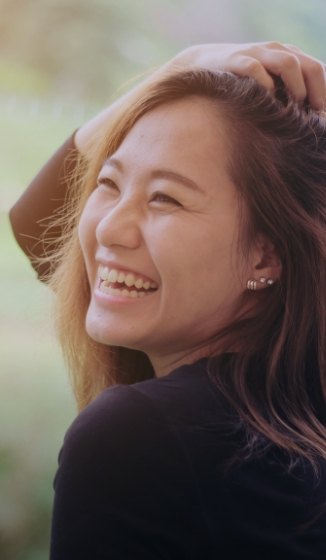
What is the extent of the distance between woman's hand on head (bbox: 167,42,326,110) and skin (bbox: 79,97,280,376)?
11 cm

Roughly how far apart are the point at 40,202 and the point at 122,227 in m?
0.55

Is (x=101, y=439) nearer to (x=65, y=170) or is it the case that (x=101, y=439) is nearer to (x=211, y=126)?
(x=211, y=126)

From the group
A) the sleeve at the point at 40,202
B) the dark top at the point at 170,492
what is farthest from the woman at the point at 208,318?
the sleeve at the point at 40,202

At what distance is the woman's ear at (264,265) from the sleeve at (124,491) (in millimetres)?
327

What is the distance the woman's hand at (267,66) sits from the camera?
138 centimetres

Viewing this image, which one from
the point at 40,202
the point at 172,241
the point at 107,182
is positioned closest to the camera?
the point at 172,241

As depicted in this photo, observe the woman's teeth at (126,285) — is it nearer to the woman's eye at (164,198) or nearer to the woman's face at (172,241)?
the woman's face at (172,241)

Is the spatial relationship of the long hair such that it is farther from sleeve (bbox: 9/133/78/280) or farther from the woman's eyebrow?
sleeve (bbox: 9/133/78/280)

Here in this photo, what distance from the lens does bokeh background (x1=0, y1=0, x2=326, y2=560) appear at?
172 centimetres

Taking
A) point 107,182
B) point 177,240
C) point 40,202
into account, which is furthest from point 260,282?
point 40,202

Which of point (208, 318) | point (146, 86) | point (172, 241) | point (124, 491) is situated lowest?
point (124, 491)

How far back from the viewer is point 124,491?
1059 mm

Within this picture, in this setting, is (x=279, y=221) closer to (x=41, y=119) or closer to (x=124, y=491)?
(x=124, y=491)

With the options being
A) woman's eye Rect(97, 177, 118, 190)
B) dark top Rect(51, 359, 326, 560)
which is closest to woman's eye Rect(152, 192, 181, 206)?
woman's eye Rect(97, 177, 118, 190)
